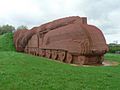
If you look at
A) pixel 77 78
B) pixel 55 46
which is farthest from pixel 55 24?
pixel 77 78

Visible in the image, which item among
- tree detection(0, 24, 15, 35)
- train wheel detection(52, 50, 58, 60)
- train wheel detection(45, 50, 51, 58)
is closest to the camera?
train wheel detection(52, 50, 58, 60)

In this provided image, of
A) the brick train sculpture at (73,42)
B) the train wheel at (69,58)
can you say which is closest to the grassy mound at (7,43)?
the brick train sculpture at (73,42)

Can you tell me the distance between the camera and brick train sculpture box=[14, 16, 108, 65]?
1525 cm

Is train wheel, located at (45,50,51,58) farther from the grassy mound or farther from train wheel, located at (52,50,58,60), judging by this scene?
the grassy mound

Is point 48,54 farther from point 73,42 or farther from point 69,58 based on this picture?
point 73,42

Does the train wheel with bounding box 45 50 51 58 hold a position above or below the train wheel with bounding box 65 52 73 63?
above

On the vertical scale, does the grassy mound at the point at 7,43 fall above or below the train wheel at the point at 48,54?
above

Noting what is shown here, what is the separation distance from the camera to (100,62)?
1609 centimetres

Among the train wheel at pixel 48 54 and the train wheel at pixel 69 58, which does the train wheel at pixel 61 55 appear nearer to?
the train wheel at pixel 69 58

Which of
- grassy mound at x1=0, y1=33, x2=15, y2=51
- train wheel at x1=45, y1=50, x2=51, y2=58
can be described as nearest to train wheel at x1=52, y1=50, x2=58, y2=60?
train wheel at x1=45, y1=50, x2=51, y2=58

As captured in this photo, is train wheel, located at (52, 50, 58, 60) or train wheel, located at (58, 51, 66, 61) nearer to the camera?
train wheel, located at (58, 51, 66, 61)

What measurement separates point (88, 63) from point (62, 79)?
6565 mm

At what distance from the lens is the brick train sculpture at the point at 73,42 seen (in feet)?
50.0

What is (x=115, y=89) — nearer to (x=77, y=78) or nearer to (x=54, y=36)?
(x=77, y=78)
